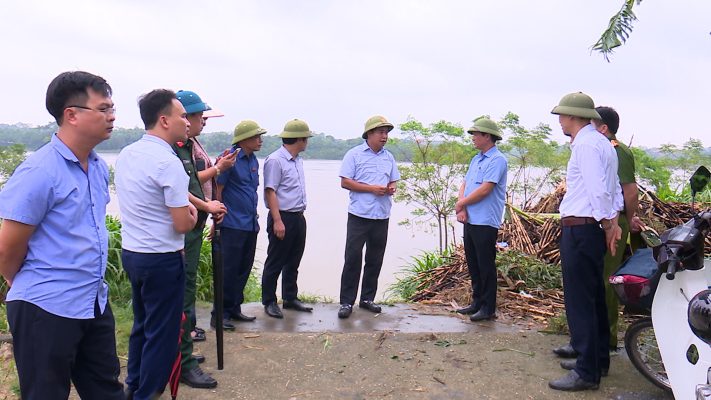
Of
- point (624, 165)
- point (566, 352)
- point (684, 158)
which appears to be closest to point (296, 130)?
point (624, 165)

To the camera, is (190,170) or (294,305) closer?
(190,170)

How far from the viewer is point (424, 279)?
7848 mm

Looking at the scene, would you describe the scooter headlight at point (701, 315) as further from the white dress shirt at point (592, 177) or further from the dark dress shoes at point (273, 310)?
the dark dress shoes at point (273, 310)

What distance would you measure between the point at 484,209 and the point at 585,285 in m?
1.72

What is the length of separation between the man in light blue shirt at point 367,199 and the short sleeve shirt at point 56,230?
11.0 ft

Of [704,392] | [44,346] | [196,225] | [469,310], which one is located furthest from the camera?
[469,310]

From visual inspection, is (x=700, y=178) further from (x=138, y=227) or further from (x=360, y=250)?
(x=360, y=250)

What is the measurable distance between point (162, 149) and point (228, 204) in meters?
1.95

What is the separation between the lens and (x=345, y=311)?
5.66 meters

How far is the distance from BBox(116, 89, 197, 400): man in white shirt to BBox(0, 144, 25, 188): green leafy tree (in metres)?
6.05

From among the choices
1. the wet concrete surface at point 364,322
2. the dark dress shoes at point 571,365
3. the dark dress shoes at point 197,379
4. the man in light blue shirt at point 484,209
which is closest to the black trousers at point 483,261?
the man in light blue shirt at point 484,209

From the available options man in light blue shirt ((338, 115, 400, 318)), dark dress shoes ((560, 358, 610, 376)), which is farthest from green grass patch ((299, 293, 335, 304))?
dark dress shoes ((560, 358, 610, 376))

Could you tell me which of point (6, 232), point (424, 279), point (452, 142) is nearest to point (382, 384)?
→ point (6, 232)

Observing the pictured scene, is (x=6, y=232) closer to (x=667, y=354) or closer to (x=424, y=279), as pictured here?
Answer: (x=667, y=354)
